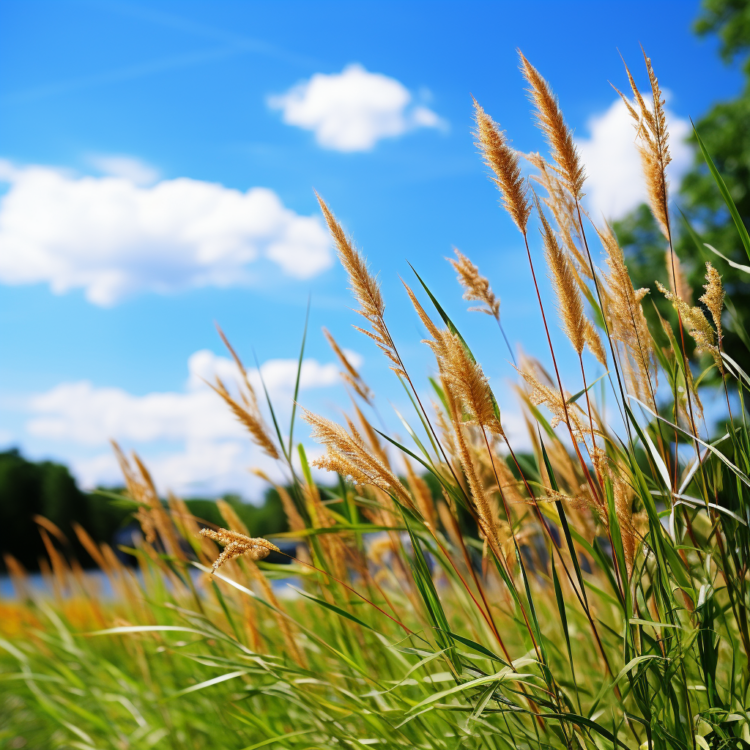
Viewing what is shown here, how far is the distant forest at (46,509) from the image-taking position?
35.1 metres

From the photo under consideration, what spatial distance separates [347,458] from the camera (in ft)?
3.51

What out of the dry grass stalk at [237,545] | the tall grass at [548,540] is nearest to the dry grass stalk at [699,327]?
the tall grass at [548,540]

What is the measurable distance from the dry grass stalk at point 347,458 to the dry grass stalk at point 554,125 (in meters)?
0.63

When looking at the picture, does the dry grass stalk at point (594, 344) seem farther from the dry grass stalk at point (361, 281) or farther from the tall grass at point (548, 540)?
the dry grass stalk at point (361, 281)

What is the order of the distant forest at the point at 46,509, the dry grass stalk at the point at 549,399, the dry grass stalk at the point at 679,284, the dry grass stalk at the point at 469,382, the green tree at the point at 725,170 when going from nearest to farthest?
1. the dry grass stalk at the point at 469,382
2. the dry grass stalk at the point at 549,399
3. the dry grass stalk at the point at 679,284
4. the green tree at the point at 725,170
5. the distant forest at the point at 46,509

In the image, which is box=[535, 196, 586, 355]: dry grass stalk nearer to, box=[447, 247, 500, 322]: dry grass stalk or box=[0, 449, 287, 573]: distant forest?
box=[447, 247, 500, 322]: dry grass stalk

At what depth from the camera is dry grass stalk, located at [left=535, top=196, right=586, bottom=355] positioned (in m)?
1.04

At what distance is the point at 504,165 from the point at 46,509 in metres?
41.6

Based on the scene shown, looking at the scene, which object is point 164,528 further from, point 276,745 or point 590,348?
point 590,348

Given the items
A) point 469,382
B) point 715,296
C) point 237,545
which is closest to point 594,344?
point 715,296

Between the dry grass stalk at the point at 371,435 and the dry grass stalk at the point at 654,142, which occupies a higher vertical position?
the dry grass stalk at the point at 654,142

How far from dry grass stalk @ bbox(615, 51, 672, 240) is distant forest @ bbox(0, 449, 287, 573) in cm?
3314

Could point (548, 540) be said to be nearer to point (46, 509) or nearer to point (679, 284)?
point (679, 284)

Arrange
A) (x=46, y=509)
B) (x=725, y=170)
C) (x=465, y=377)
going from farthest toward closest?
(x=46, y=509) → (x=725, y=170) → (x=465, y=377)
